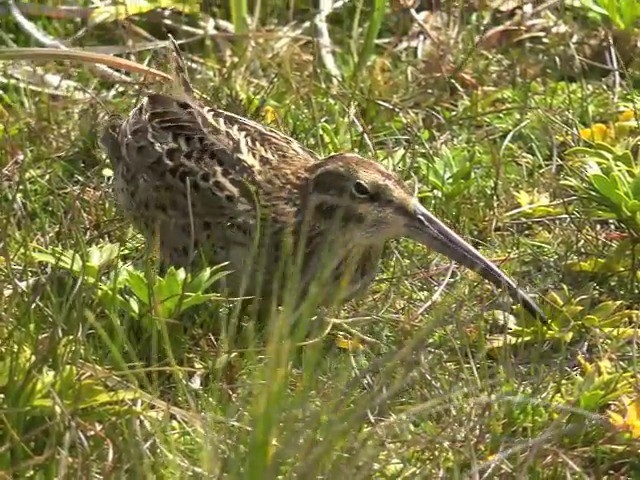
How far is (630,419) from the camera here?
328 centimetres

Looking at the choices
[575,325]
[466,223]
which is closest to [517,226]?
[466,223]

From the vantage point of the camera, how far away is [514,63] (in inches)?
209

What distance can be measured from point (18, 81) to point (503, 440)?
101 inches

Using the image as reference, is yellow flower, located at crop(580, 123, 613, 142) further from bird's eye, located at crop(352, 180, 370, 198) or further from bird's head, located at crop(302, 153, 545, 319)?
bird's eye, located at crop(352, 180, 370, 198)

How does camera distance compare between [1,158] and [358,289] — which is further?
[1,158]

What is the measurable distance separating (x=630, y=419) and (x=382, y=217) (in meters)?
0.97

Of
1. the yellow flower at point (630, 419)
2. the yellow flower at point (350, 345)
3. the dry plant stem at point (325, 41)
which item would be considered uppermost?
the dry plant stem at point (325, 41)

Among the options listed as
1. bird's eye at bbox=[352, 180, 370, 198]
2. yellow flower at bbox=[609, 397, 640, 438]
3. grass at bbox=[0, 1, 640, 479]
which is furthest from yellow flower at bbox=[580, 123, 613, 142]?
yellow flower at bbox=[609, 397, 640, 438]

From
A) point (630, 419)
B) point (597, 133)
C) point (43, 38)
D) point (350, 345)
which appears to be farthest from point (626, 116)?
point (43, 38)

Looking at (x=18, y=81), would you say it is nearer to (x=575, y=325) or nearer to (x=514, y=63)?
(x=514, y=63)

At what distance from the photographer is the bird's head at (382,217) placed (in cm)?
394

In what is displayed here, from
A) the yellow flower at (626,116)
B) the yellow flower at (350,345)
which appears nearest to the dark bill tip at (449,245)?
the yellow flower at (350,345)

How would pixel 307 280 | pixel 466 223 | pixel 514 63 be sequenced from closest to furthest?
pixel 307 280, pixel 466 223, pixel 514 63

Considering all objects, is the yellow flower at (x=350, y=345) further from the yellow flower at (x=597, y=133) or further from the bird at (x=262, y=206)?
the yellow flower at (x=597, y=133)
